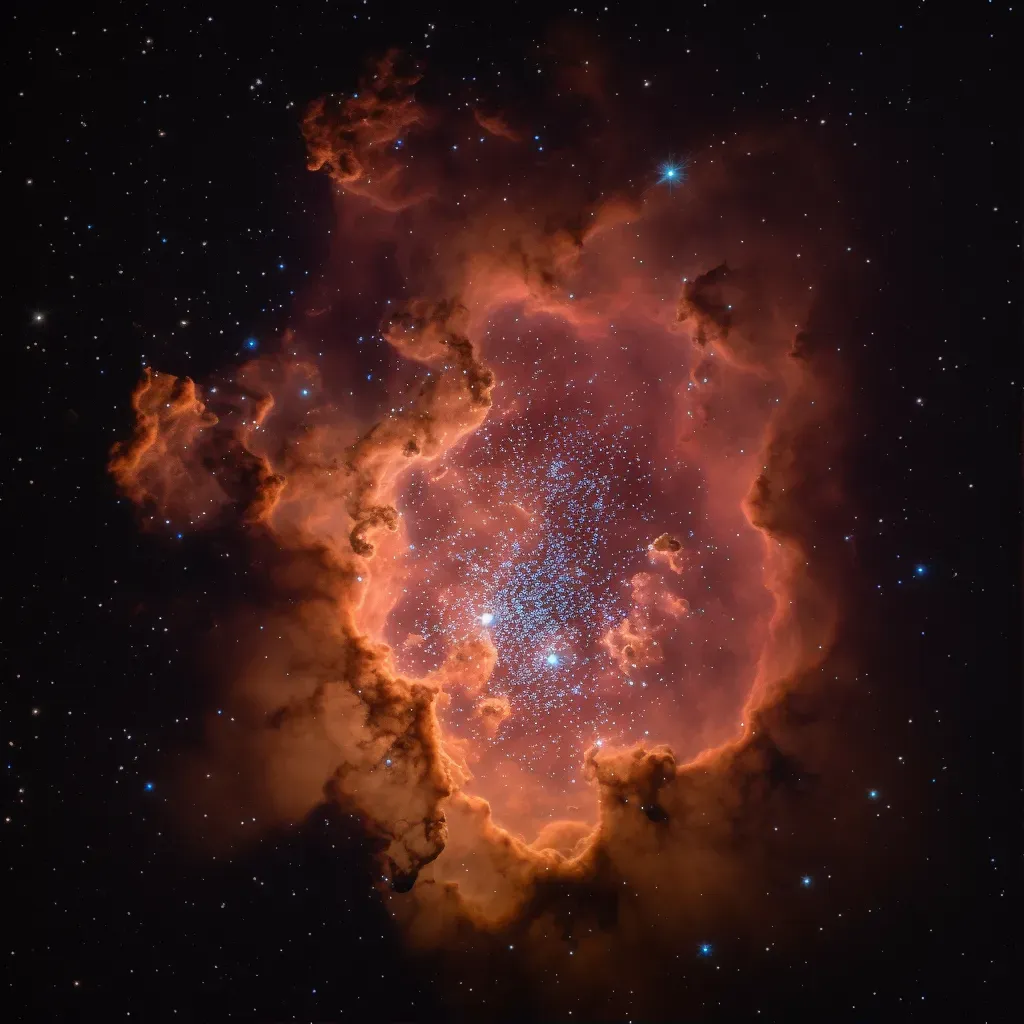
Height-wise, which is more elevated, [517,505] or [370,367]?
[370,367]

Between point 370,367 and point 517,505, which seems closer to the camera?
point 370,367

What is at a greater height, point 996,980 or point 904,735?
point 904,735

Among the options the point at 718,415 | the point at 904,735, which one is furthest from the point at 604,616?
the point at 904,735

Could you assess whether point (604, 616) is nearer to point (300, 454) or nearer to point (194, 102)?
point (300, 454)

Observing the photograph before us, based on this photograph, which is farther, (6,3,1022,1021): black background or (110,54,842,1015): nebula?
(110,54,842,1015): nebula
